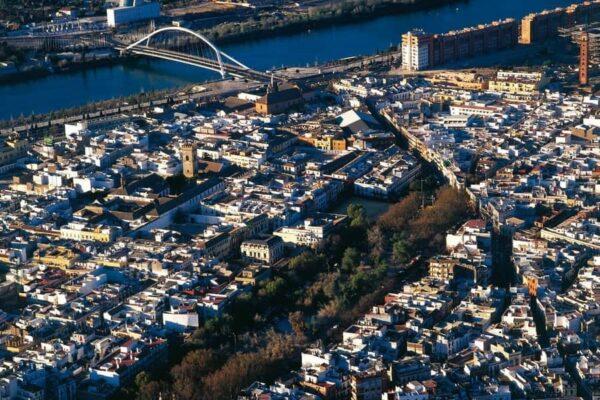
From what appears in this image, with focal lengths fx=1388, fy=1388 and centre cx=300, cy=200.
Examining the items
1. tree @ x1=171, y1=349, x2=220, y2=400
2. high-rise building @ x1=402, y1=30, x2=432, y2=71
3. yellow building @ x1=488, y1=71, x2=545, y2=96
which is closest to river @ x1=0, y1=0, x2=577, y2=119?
high-rise building @ x1=402, y1=30, x2=432, y2=71

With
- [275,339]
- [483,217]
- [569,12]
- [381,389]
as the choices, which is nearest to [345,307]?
[275,339]

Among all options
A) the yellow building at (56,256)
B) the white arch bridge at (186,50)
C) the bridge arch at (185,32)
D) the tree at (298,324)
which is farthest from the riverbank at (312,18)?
the tree at (298,324)

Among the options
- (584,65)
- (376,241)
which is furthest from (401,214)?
(584,65)

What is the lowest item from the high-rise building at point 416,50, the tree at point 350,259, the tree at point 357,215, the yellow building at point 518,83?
the tree at point 350,259

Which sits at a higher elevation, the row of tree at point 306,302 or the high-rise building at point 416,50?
the high-rise building at point 416,50

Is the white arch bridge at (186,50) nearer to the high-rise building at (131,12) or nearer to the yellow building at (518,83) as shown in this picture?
the high-rise building at (131,12)

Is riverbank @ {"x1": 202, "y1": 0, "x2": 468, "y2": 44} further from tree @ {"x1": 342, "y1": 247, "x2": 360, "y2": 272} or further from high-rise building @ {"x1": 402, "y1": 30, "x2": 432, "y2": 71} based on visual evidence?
tree @ {"x1": 342, "y1": 247, "x2": 360, "y2": 272}
